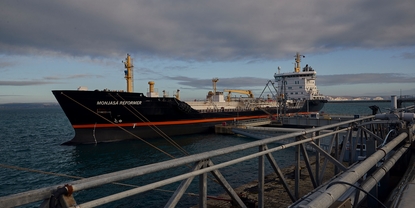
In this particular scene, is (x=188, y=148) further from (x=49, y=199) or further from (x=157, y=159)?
(x=49, y=199)

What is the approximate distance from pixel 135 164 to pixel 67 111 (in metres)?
11.0

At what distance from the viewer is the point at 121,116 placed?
26.4 metres

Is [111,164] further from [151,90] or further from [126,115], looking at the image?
[151,90]

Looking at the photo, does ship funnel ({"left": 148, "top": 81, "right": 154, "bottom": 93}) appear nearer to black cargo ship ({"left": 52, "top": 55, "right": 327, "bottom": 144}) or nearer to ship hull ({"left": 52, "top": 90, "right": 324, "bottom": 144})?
black cargo ship ({"left": 52, "top": 55, "right": 327, "bottom": 144})

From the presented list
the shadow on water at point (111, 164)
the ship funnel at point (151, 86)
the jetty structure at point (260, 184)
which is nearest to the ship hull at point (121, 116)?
the shadow on water at point (111, 164)

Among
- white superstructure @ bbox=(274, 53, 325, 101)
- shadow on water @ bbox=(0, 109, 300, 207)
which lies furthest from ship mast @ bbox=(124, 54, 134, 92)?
white superstructure @ bbox=(274, 53, 325, 101)

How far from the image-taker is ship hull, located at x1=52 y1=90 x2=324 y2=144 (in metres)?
24.6

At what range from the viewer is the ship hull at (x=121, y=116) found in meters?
24.6

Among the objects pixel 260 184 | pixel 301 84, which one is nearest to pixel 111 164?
pixel 260 184

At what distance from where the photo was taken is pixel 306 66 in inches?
2307

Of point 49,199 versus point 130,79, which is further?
point 130,79

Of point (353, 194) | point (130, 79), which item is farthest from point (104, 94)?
point (353, 194)

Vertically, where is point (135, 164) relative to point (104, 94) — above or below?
below

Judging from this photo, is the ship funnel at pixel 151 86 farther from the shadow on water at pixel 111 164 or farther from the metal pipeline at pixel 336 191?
the metal pipeline at pixel 336 191
